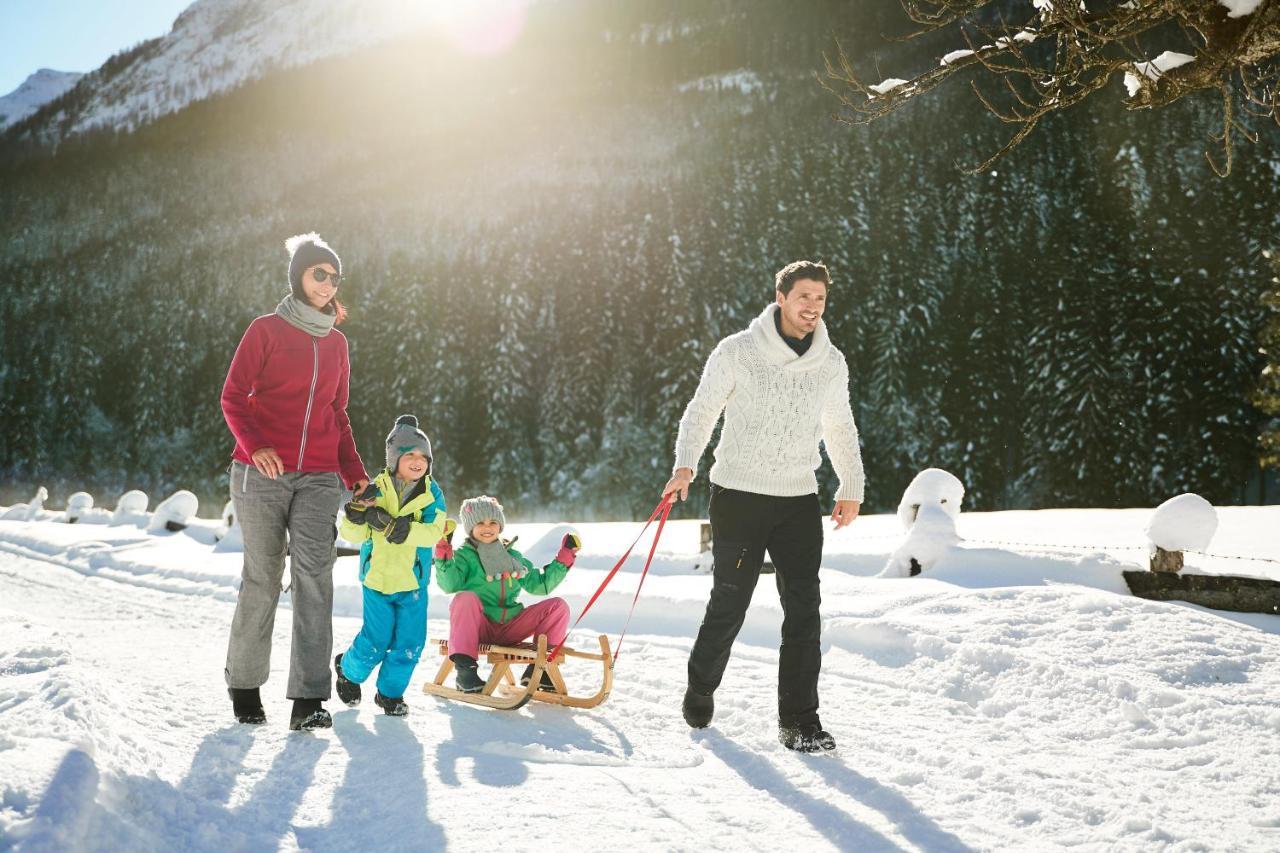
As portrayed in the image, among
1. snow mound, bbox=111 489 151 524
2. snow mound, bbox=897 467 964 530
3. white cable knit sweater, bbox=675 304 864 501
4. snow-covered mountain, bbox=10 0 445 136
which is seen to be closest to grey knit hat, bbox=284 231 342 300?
white cable knit sweater, bbox=675 304 864 501

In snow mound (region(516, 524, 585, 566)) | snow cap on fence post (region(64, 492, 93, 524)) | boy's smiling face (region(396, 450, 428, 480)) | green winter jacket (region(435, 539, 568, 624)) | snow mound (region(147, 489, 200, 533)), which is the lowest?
snow cap on fence post (region(64, 492, 93, 524))

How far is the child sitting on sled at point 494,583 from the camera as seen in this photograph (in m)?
5.26

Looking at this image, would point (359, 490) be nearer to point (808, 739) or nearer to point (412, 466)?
point (412, 466)

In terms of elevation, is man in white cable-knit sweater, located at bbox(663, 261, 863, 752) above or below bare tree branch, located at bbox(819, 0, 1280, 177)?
below

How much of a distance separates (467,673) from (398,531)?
1.01 metres

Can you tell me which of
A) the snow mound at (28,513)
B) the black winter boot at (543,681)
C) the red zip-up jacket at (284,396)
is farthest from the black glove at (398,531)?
the snow mound at (28,513)

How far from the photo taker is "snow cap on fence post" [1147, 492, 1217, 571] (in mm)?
7168

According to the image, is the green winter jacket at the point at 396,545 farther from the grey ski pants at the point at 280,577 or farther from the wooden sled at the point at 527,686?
the wooden sled at the point at 527,686

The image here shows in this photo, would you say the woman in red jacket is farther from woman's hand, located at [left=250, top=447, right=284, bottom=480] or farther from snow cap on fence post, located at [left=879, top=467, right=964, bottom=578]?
snow cap on fence post, located at [left=879, top=467, right=964, bottom=578]

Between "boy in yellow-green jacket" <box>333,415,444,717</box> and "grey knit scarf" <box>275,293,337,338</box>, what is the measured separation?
0.68 m

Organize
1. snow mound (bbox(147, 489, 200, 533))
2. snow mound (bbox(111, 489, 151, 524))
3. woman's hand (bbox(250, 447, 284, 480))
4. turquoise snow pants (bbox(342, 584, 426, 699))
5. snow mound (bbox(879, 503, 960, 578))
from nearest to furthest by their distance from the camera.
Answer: woman's hand (bbox(250, 447, 284, 480)) → turquoise snow pants (bbox(342, 584, 426, 699)) → snow mound (bbox(879, 503, 960, 578)) → snow mound (bbox(147, 489, 200, 533)) → snow mound (bbox(111, 489, 151, 524))

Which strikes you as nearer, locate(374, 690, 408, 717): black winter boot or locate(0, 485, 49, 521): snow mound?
locate(374, 690, 408, 717): black winter boot

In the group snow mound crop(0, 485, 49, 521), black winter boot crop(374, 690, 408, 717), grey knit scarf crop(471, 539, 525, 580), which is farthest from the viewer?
snow mound crop(0, 485, 49, 521)

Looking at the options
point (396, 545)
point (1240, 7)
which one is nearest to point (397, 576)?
point (396, 545)
